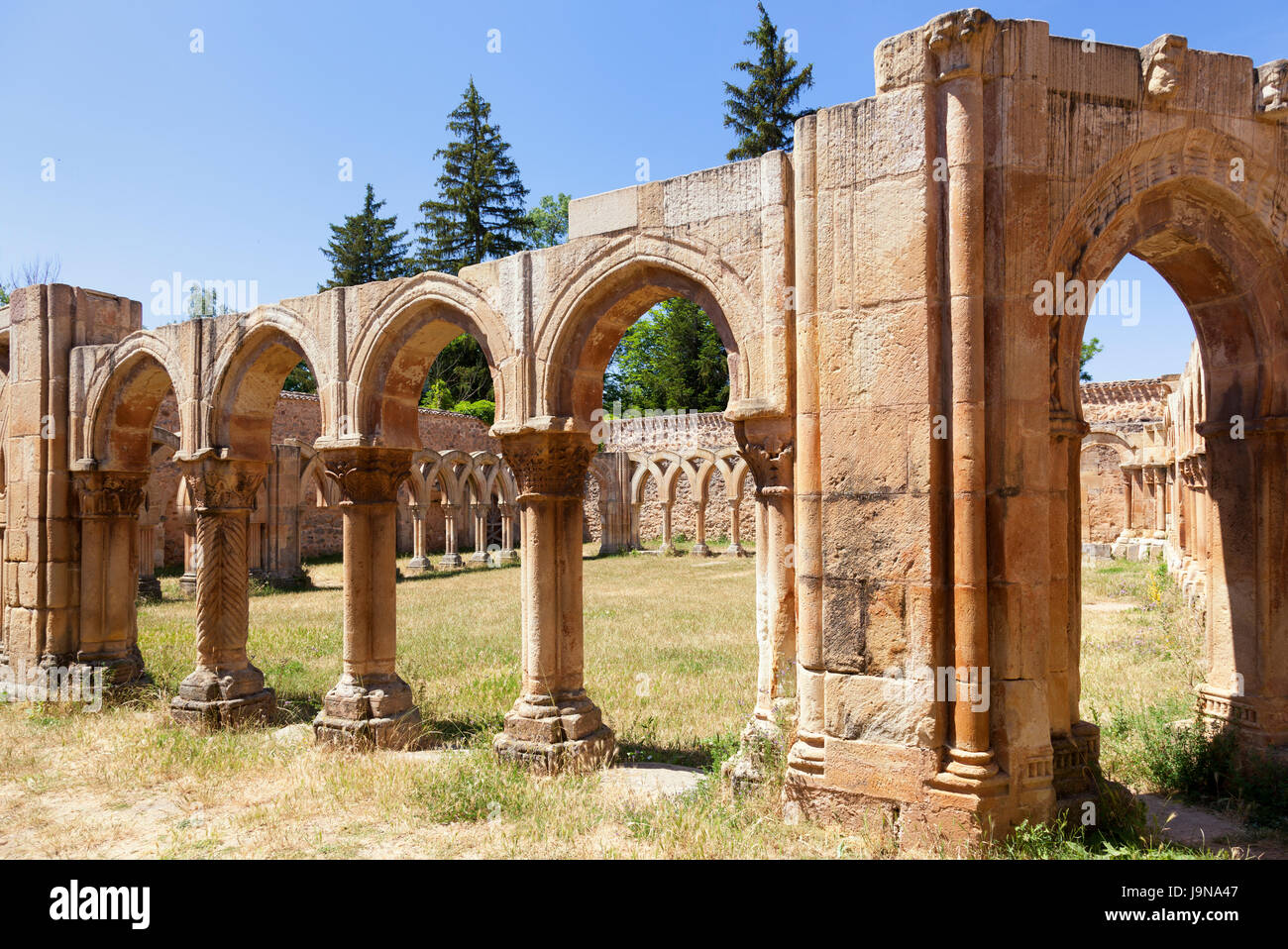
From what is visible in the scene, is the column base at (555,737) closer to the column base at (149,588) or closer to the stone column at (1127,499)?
the column base at (149,588)

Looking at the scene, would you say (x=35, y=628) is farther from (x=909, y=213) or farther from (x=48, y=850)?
(x=909, y=213)

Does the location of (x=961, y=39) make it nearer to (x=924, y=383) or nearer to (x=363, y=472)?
(x=924, y=383)

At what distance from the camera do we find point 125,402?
8.95m

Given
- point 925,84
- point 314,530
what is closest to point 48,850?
point 925,84

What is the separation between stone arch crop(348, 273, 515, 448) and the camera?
21.9 ft

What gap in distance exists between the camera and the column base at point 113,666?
876cm

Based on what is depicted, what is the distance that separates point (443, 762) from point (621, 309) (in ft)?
11.3

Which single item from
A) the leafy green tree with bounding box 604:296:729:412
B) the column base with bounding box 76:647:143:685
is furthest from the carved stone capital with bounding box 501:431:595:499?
the leafy green tree with bounding box 604:296:729:412

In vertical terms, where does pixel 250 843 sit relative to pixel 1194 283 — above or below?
below

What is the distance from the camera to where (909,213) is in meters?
4.43

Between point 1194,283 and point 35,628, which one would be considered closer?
point 1194,283

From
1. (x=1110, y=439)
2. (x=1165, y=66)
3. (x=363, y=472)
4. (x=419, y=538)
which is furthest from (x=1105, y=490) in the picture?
(x=363, y=472)

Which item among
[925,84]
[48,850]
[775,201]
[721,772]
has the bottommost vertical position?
[48,850]

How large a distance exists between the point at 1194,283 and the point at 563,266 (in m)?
4.08
